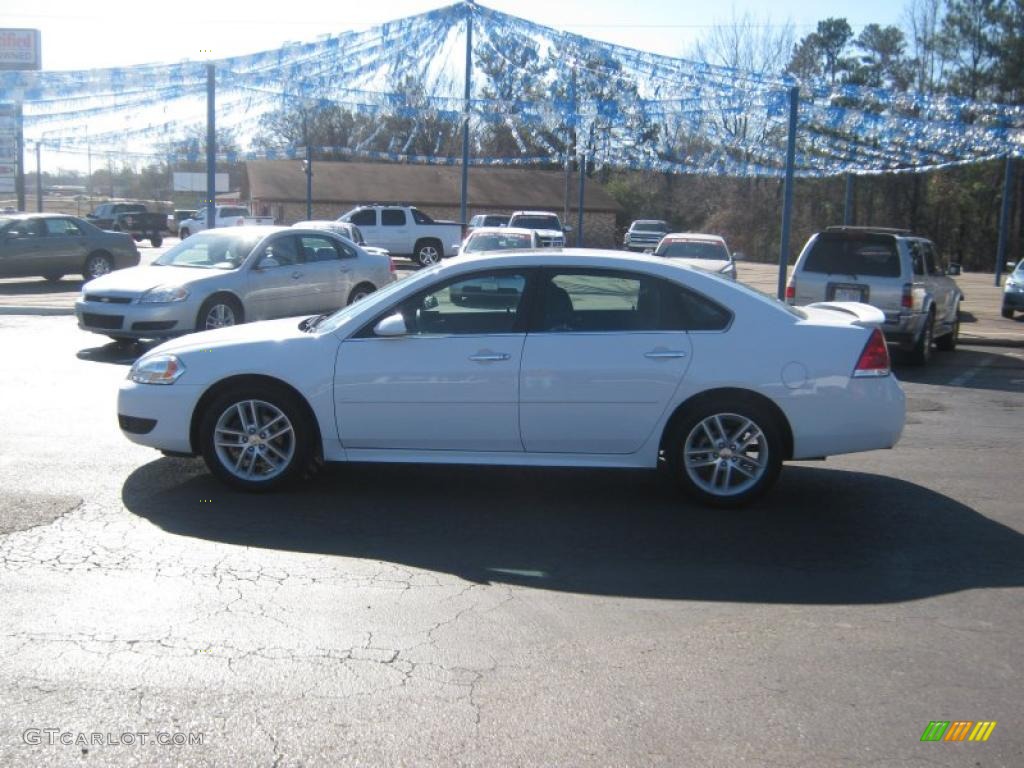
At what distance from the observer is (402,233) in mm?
35125

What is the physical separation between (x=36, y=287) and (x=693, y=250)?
1347 centimetres

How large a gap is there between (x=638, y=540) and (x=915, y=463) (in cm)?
311

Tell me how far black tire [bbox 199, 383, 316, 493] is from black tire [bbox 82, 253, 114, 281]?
58.1 ft

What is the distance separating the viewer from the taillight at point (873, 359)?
21.7 feet

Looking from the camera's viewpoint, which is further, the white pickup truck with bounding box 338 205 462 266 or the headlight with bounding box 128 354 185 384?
the white pickup truck with bounding box 338 205 462 266

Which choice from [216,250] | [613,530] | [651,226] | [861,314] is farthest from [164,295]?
[651,226]

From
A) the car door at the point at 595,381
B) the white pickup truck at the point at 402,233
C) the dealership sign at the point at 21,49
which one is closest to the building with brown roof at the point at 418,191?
the dealership sign at the point at 21,49

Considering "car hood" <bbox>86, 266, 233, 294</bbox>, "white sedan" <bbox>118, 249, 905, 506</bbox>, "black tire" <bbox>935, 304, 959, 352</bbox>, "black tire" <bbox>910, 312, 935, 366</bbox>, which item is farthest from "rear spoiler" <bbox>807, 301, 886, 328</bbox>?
"black tire" <bbox>935, 304, 959, 352</bbox>

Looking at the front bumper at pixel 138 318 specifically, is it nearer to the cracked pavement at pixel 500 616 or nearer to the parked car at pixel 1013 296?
the cracked pavement at pixel 500 616

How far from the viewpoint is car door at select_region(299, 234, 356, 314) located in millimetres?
14695

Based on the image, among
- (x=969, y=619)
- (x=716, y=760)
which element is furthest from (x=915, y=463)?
(x=716, y=760)

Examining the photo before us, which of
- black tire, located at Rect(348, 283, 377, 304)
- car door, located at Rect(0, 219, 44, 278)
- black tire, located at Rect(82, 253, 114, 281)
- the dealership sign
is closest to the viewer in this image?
black tire, located at Rect(348, 283, 377, 304)

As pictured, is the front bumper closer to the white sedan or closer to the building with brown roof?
the white sedan

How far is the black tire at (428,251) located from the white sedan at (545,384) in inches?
1108
